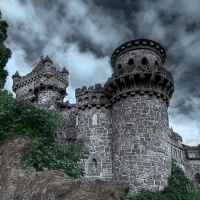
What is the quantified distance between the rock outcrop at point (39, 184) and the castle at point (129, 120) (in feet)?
31.1

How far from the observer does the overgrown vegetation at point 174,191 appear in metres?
20.3

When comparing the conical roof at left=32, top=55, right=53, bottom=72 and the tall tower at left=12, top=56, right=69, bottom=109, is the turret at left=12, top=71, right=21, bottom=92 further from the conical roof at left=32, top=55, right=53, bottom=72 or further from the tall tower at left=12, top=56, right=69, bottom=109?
the conical roof at left=32, top=55, right=53, bottom=72

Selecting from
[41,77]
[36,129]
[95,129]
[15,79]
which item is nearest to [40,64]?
[15,79]

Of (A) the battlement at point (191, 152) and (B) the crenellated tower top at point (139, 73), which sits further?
(A) the battlement at point (191, 152)

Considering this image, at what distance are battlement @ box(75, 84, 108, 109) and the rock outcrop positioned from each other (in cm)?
1115

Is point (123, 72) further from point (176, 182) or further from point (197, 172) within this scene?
point (197, 172)

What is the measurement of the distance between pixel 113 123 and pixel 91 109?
2604 millimetres

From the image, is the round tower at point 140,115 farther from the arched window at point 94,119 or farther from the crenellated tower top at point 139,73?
the arched window at point 94,119

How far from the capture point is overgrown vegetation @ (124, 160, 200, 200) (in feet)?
66.6

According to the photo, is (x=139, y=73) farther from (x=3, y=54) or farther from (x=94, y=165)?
(x=3, y=54)

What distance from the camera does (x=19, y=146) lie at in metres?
15.0

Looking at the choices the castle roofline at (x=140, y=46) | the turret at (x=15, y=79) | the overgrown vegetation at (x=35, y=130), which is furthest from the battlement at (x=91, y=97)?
the turret at (x=15, y=79)

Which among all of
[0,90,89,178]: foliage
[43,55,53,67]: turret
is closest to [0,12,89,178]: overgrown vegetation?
[0,90,89,178]: foliage

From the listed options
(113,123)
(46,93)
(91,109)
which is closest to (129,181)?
(113,123)
